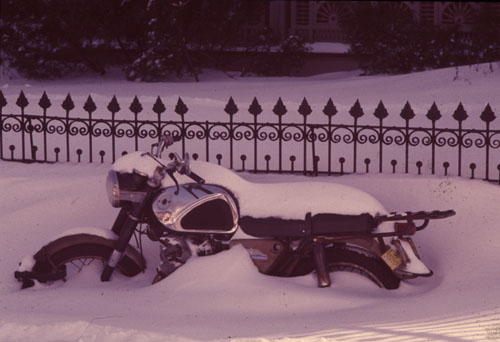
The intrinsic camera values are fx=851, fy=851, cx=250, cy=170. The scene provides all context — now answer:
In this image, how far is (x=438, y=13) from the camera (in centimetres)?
2175

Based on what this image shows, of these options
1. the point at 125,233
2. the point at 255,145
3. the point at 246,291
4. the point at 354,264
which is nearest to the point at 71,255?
the point at 125,233

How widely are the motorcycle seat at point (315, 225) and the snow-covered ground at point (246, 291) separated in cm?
27

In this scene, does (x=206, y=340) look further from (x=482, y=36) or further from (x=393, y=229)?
(x=482, y=36)

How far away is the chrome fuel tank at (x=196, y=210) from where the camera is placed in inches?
231

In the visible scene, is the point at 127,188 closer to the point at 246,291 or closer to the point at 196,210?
the point at 196,210

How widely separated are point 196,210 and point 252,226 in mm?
404

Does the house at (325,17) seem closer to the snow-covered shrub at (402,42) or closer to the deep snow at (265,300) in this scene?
the snow-covered shrub at (402,42)

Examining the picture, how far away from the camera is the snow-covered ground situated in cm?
533

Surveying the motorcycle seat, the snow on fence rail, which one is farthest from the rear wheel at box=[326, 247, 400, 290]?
the snow on fence rail

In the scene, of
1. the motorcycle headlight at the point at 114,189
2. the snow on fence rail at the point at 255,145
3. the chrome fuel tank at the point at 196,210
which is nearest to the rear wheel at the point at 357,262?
the chrome fuel tank at the point at 196,210

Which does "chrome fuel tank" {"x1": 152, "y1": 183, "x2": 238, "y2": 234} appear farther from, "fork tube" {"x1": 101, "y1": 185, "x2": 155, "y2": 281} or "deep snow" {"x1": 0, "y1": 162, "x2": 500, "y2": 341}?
"deep snow" {"x1": 0, "y1": 162, "x2": 500, "y2": 341}

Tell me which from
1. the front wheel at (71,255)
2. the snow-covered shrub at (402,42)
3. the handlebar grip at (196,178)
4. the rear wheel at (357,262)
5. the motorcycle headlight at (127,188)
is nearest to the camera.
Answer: the handlebar grip at (196,178)

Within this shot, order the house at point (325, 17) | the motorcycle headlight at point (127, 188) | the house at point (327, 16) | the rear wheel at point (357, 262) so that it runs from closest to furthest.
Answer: the motorcycle headlight at point (127, 188) → the rear wheel at point (357, 262) → the house at point (325, 17) → the house at point (327, 16)

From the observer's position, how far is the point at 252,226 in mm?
5906
